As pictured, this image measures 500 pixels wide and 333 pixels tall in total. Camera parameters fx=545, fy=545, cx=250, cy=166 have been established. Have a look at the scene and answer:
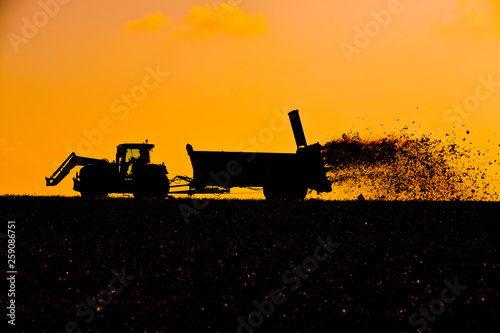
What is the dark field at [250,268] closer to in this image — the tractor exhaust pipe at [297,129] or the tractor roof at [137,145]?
the tractor roof at [137,145]

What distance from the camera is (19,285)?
8.68 metres

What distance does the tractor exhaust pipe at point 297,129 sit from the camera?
25.1m

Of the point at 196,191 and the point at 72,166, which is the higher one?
the point at 72,166

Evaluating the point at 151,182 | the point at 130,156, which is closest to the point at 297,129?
the point at 151,182

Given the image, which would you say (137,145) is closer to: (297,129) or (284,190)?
(284,190)

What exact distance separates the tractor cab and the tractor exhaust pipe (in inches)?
256

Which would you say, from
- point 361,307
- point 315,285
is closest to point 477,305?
point 361,307

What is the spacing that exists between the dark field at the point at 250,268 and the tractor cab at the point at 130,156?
723 cm

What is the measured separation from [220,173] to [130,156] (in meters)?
4.44

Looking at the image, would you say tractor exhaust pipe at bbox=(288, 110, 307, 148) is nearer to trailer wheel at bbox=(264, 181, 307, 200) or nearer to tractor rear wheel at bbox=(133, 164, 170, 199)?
trailer wheel at bbox=(264, 181, 307, 200)

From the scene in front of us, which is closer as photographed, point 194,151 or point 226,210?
point 226,210

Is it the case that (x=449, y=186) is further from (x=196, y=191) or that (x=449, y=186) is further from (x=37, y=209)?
(x=37, y=209)

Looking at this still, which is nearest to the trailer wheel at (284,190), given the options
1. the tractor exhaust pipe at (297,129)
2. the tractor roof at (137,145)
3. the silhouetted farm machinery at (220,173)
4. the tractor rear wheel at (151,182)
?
the silhouetted farm machinery at (220,173)

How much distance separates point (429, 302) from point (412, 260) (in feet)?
8.87
